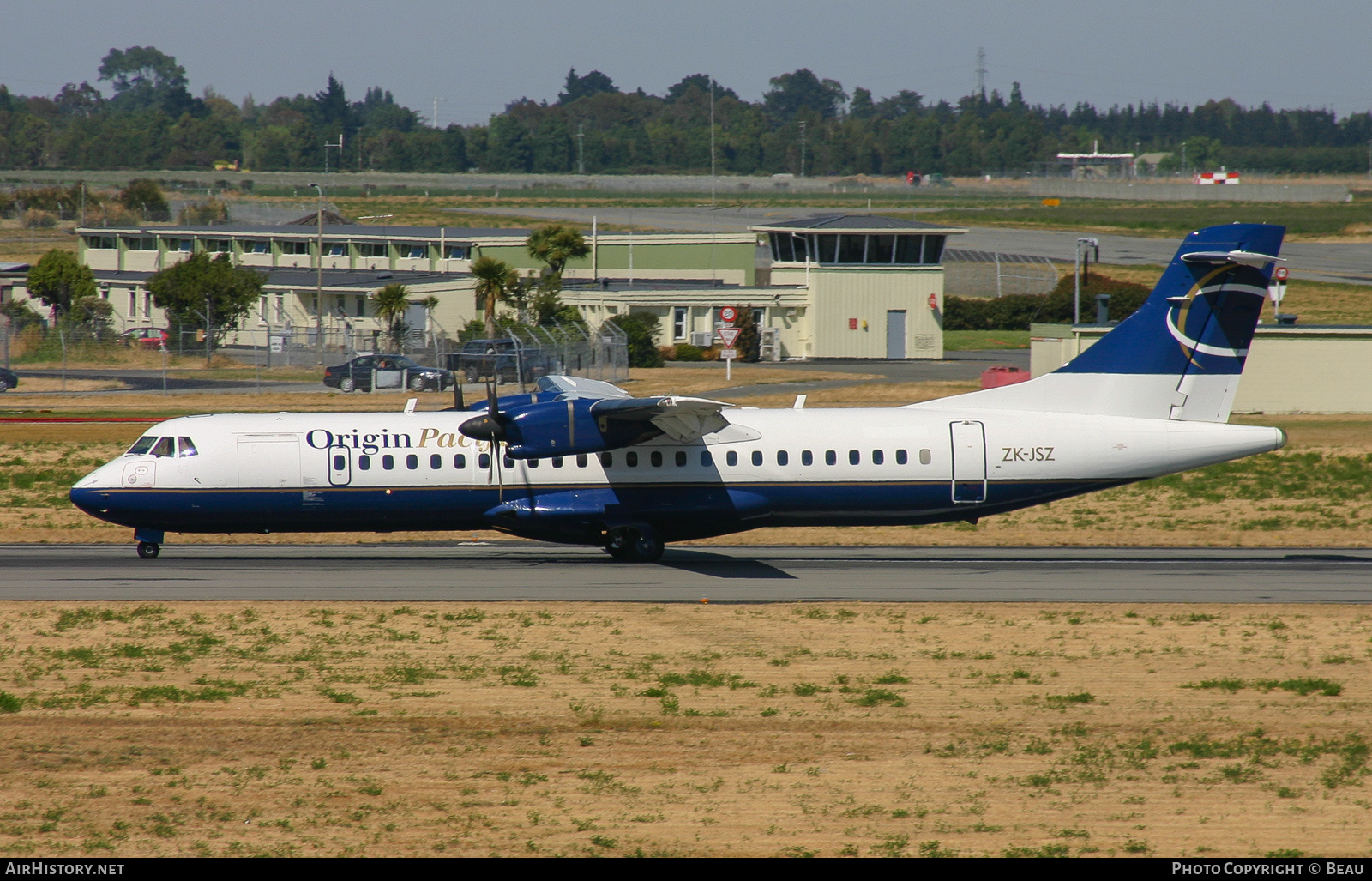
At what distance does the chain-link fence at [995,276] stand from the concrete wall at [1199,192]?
78827mm

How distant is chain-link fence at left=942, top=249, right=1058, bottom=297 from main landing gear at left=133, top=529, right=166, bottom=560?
230ft

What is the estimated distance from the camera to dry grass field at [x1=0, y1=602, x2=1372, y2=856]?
11469 millimetres

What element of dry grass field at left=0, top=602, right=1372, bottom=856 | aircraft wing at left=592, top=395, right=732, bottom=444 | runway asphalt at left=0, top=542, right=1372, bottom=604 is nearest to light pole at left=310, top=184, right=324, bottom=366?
runway asphalt at left=0, top=542, right=1372, bottom=604

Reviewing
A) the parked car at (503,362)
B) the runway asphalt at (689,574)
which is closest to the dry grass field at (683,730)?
the runway asphalt at (689,574)

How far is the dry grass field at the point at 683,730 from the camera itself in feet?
37.6

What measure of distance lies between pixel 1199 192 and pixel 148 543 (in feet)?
524

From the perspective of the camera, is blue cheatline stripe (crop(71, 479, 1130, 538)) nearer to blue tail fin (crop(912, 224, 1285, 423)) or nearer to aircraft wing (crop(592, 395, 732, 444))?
aircraft wing (crop(592, 395, 732, 444))

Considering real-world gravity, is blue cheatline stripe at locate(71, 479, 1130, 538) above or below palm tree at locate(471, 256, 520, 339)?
below

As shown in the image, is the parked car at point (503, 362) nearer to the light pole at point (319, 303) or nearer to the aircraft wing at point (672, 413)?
the light pole at point (319, 303)

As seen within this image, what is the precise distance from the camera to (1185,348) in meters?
23.9

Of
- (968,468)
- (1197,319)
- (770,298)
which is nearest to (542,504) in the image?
(968,468)

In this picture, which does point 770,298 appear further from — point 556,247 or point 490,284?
point 490,284

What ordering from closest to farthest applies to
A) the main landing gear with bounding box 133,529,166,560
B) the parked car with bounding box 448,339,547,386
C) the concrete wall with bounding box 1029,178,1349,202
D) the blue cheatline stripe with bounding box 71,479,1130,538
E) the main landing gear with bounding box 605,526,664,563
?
the blue cheatline stripe with bounding box 71,479,1130,538 → the main landing gear with bounding box 605,526,664,563 → the main landing gear with bounding box 133,529,166,560 → the parked car with bounding box 448,339,547,386 → the concrete wall with bounding box 1029,178,1349,202
